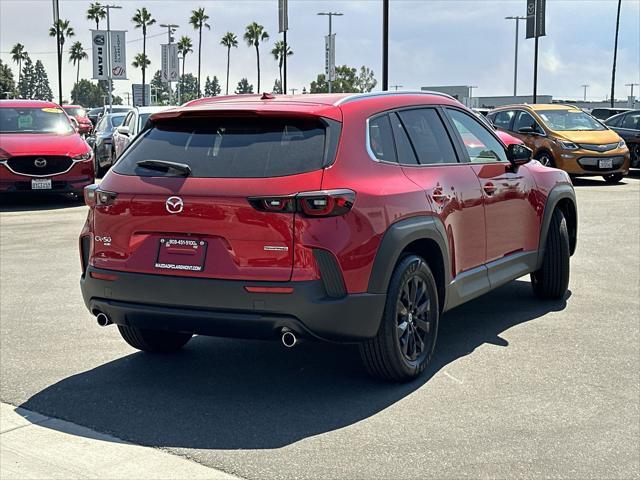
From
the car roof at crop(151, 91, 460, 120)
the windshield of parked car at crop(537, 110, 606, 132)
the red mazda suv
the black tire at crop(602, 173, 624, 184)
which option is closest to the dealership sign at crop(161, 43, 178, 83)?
the windshield of parked car at crop(537, 110, 606, 132)

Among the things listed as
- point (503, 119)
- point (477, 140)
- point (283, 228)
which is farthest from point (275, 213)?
point (503, 119)

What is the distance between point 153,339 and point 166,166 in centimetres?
147

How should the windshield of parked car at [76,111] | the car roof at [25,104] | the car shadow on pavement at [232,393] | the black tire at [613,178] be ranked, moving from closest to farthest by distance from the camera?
the car shadow on pavement at [232,393] < the car roof at [25,104] < the black tire at [613,178] < the windshield of parked car at [76,111]

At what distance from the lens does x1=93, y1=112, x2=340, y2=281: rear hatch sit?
17.1ft

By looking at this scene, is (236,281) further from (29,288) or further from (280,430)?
(29,288)

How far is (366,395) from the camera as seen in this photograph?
5691 mm

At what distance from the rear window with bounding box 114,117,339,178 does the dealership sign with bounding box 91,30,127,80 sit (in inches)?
1504

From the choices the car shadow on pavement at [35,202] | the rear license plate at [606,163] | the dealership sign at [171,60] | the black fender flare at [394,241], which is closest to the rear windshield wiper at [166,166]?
the black fender flare at [394,241]

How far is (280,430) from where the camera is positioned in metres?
5.06

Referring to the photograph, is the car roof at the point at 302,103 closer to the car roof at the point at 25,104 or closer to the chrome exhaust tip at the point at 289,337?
the chrome exhaust tip at the point at 289,337

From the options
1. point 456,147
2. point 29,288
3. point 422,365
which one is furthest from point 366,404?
point 29,288

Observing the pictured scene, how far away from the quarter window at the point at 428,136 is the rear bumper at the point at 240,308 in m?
1.27

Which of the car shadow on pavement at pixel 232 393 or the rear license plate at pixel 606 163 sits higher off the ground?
the rear license plate at pixel 606 163

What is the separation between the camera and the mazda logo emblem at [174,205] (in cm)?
536
